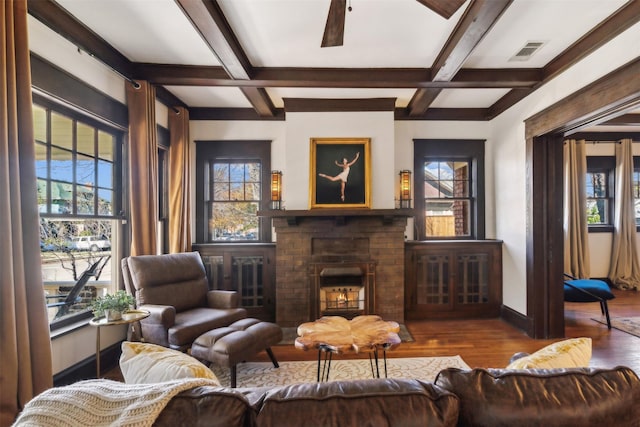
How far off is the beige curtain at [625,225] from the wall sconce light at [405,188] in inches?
171

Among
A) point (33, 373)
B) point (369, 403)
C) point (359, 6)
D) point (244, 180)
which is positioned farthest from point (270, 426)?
point (244, 180)

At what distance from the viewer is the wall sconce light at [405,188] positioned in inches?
161

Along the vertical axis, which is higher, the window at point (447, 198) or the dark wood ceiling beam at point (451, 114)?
the dark wood ceiling beam at point (451, 114)

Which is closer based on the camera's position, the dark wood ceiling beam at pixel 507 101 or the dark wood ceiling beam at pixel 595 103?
the dark wood ceiling beam at pixel 595 103

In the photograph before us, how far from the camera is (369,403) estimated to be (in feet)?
2.54

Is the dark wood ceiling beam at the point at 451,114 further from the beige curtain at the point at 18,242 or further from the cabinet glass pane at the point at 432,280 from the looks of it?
the beige curtain at the point at 18,242

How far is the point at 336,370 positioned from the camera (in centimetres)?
274

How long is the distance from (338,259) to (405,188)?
1300mm

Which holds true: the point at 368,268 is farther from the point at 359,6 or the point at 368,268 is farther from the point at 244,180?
the point at 359,6

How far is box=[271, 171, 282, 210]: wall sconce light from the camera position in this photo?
4027mm

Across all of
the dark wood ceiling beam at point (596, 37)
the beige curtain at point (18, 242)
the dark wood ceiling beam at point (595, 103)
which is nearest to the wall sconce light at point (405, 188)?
the dark wood ceiling beam at point (595, 103)

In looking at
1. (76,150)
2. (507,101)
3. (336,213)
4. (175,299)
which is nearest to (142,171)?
(76,150)

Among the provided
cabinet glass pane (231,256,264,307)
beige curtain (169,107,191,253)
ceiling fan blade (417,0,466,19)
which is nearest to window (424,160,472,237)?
cabinet glass pane (231,256,264,307)

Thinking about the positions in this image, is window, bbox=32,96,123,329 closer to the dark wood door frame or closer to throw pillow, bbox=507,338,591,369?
throw pillow, bbox=507,338,591,369
